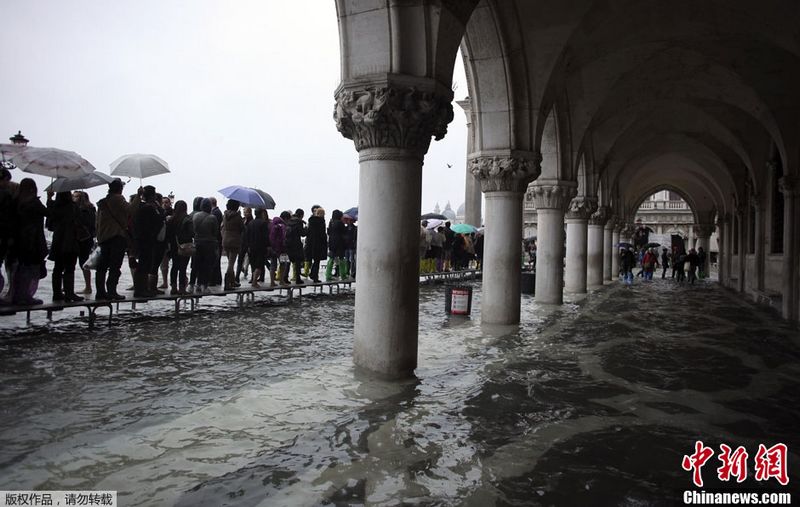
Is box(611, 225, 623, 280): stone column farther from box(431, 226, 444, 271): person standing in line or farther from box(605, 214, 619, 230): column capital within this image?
box(431, 226, 444, 271): person standing in line

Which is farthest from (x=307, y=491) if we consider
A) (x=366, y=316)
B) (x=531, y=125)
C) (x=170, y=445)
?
(x=531, y=125)

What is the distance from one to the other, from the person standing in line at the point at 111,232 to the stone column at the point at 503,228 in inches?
209

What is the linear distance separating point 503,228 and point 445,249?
37.4 ft

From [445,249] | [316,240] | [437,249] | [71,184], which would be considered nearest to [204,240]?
[71,184]

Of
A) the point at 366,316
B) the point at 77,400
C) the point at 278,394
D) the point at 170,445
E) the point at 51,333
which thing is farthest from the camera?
the point at 51,333

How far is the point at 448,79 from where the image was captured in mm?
6125

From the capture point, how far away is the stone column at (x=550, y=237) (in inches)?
506

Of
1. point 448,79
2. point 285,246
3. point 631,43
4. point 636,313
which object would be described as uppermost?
point 631,43

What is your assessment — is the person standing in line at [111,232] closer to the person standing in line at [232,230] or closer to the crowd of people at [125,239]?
the crowd of people at [125,239]

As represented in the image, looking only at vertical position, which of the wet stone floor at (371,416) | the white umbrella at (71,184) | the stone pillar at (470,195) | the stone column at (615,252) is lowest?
the wet stone floor at (371,416)

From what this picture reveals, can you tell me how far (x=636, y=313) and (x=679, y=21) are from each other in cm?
561

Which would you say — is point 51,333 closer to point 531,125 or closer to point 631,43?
point 531,125

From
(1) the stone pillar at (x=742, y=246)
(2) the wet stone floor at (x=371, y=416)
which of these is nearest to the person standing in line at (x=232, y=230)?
(2) the wet stone floor at (x=371, y=416)

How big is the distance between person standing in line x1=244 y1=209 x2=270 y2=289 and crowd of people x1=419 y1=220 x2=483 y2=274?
648 centimetres
